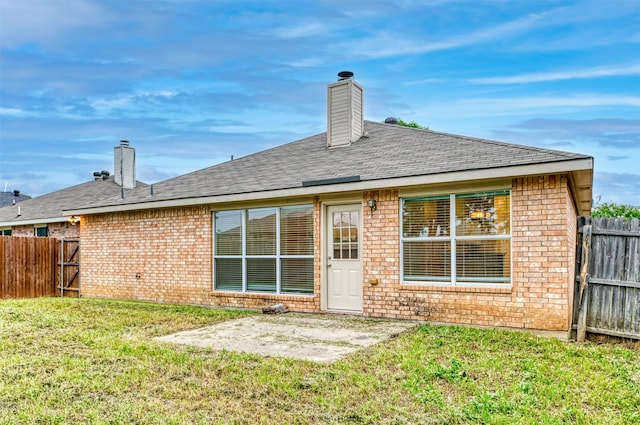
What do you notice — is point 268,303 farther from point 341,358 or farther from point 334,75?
point 334,75

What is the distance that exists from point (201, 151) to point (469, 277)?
23.2 m

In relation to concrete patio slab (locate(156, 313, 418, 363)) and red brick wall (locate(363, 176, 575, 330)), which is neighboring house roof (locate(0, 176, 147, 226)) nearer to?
concrete patio slab (locate(156, 313, 418, 363))

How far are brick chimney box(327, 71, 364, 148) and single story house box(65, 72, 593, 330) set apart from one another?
0.03m

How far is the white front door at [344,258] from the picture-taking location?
381 inches

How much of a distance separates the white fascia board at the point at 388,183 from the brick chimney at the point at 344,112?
2996 millimetres

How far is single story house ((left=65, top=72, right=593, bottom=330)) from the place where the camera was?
7734 mm

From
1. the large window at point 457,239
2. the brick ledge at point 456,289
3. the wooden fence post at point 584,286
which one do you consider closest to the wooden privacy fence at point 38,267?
the brick ledge at point 456,289

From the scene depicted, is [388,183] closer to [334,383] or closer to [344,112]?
[344,112]

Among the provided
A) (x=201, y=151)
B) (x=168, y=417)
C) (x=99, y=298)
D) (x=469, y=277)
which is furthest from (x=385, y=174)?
(x=201, y=151)

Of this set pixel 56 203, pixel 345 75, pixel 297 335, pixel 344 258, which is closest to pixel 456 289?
pixel 344 258

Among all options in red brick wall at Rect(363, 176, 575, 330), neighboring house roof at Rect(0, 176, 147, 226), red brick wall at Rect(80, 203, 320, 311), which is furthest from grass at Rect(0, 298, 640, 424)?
neighboring house roof at Rect(0, 176, 147, 226)

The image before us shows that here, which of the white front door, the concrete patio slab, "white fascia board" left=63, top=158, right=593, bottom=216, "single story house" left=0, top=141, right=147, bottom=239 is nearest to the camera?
the concrete patio slab

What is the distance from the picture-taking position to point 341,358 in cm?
596

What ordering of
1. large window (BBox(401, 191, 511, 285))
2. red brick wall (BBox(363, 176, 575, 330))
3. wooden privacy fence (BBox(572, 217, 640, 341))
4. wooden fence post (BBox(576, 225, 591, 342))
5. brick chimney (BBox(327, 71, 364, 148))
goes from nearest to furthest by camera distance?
wooden privacy fence (BBox(572, 217, 640, 341)) < wooden fence post (BBox(576, 225, 591, 342)) < red brick wall (BBox(363, 176, 575, 330)) < large window (BBox(401, 191, 511, 285)) < brick chimney (BBox(327, 71, 364, 148))
